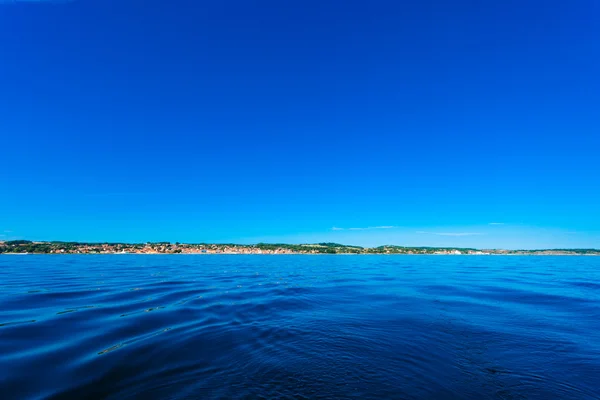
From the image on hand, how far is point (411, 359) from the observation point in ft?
22.8

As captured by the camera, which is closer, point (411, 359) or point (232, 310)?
point (411, 359)

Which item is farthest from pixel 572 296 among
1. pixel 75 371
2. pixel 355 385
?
pixel 75 371

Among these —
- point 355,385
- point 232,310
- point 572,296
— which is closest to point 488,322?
point 355,385

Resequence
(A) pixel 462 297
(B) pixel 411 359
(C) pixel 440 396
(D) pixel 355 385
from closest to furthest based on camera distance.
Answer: (C) pixel 440 396 < (D) pixel 355 385 < (B) pixel 411 359 < (A) pixel 462 297

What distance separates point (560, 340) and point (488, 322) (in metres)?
2.38

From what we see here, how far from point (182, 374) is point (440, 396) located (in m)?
5.86

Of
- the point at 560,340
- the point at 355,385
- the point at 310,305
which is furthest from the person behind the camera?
the point at 310,305

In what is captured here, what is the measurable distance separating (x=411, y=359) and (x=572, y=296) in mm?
19873

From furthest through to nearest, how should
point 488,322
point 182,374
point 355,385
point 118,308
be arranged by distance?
point 118,308 → point 488,322 → point 182,374 → point 355,385

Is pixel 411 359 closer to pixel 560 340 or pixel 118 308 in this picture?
pixel 560 340

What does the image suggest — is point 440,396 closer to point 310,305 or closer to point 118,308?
point 310,305

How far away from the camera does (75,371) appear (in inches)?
237

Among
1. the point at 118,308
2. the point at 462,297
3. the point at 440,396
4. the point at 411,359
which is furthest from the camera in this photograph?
the point at 462,297

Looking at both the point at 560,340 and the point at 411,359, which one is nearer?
the point at 411,359
